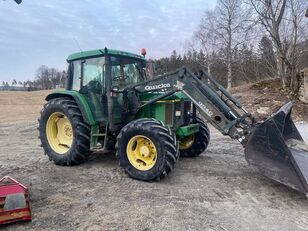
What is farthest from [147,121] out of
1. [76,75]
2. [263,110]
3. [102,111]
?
[263,110]

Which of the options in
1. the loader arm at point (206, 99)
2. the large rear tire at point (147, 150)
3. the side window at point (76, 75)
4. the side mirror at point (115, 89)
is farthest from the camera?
the side window at point (76, 75)

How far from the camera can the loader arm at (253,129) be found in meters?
4.82

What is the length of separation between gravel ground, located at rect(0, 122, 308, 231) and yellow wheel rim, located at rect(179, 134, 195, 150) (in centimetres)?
39

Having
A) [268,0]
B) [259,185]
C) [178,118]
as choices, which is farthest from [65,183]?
[268,0]

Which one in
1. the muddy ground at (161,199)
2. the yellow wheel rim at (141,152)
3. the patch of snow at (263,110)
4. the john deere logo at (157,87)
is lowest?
the muddy ground at (161,199)

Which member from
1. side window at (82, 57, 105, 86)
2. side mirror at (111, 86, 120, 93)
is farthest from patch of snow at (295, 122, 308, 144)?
side window at (82, 57, 105, 86)

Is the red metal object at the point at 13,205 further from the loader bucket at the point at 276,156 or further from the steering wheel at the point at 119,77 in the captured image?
the loader bucket at the point at 276,156

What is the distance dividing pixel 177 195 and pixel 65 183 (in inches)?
75.9

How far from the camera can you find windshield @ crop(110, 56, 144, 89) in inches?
262

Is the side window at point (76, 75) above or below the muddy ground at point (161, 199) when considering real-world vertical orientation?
above

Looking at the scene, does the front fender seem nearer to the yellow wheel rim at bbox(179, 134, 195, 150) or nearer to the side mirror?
the side mirror

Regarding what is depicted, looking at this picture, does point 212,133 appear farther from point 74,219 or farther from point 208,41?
point 208,41

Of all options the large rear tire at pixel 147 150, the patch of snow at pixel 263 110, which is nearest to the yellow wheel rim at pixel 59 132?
the large rear tire at pixel 147 150

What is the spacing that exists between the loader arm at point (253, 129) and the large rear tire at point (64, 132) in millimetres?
1235
